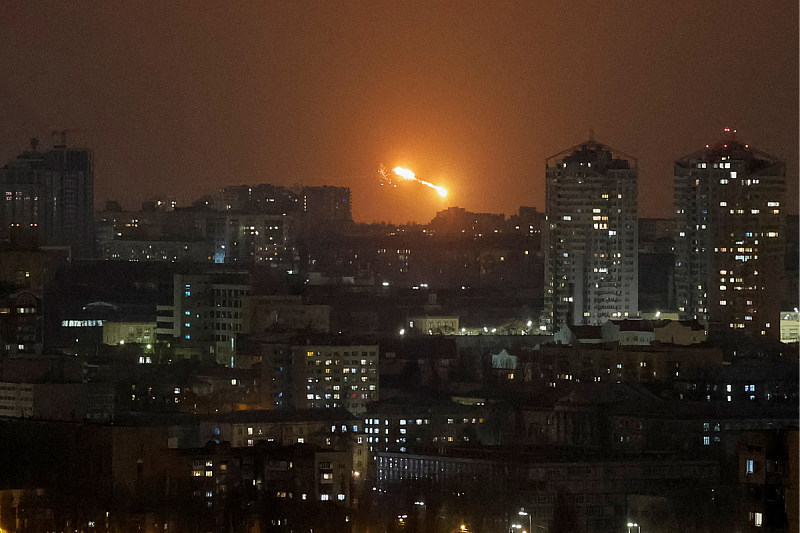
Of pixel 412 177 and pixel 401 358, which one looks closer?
pixel 401 358

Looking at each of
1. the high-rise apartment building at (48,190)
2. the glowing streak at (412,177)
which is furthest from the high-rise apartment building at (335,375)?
the high-rise apartment building at (48,190)

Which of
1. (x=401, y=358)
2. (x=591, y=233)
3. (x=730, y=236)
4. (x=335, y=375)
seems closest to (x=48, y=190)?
(x=591, y=233)

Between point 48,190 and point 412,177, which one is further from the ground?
point 48,190

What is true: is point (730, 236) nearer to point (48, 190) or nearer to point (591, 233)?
point (591, 233)

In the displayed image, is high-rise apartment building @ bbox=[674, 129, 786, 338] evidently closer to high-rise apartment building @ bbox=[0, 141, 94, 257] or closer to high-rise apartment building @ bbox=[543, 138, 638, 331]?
high-rise apartment building @ bbox=[543, 138, 638, 331]

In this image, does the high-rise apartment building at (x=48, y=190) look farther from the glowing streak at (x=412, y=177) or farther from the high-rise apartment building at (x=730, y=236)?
the high-rise apartment building at (x=730, y=236)

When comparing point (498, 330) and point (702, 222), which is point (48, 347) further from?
point (702, 222)
